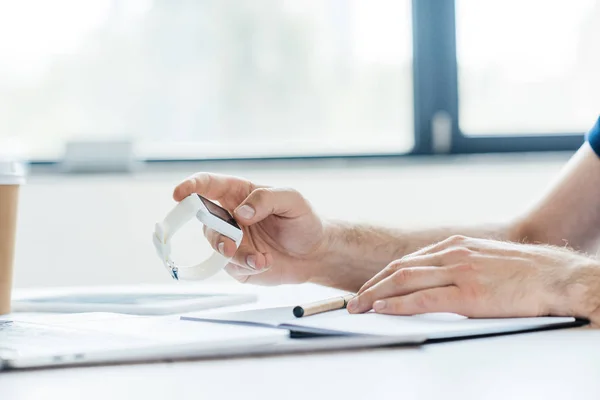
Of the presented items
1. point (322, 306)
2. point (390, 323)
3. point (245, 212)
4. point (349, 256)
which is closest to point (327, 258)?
point (349, 256)

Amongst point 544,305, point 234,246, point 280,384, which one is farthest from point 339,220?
point 280,384

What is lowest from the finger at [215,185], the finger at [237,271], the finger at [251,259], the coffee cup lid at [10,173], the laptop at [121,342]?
the laptop at [121,342]

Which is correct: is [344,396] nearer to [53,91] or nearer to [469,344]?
[469,344]

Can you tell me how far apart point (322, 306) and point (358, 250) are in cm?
44

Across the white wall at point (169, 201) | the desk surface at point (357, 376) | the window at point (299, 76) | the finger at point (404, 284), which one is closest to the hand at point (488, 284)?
the finger at point (404, 284)

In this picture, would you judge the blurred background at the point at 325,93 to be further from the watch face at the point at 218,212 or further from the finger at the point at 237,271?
the watch face at the point at 218,212

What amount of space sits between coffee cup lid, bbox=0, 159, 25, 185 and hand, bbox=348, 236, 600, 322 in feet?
1.36

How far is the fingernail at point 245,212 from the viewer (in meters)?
0.93

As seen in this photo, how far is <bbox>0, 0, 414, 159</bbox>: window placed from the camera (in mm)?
2133

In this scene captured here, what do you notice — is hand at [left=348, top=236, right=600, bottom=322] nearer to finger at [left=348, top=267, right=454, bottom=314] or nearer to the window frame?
finger at [left=348, top=267, right=454, bottom=314]

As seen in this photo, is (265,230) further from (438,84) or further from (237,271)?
(438,84)

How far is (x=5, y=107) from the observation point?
2.12m

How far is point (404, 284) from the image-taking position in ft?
2.58

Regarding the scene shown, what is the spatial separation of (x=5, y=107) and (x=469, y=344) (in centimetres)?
183
